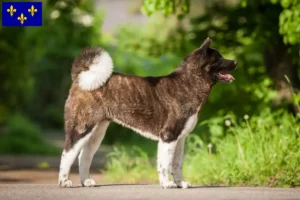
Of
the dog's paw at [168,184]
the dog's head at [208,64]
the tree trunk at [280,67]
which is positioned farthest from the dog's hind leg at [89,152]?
the tree trunk at [280,67]

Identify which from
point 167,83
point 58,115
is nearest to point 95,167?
point 167,83

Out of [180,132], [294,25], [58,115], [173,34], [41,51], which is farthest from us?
[58,115]

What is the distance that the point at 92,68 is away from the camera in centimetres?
1150

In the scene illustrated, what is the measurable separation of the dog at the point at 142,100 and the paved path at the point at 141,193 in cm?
30

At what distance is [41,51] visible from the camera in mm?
28000

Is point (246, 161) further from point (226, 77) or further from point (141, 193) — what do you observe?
point (141, 193)

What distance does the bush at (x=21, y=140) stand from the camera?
23.8 meters

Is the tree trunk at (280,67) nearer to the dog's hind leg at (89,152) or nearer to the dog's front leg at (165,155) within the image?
the dog's hind leg at (89,152)

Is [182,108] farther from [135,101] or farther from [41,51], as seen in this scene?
[41,51]

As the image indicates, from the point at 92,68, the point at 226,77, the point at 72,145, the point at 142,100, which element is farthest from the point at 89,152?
the point at 226,77

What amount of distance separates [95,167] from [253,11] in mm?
4801

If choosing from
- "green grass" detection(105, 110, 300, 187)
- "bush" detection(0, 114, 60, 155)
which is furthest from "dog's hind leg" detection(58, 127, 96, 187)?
"bush" detection(0, 114, 60, 155)

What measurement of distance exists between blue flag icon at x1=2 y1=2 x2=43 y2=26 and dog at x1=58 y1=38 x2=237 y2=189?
5.45m

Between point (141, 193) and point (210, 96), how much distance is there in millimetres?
6994
